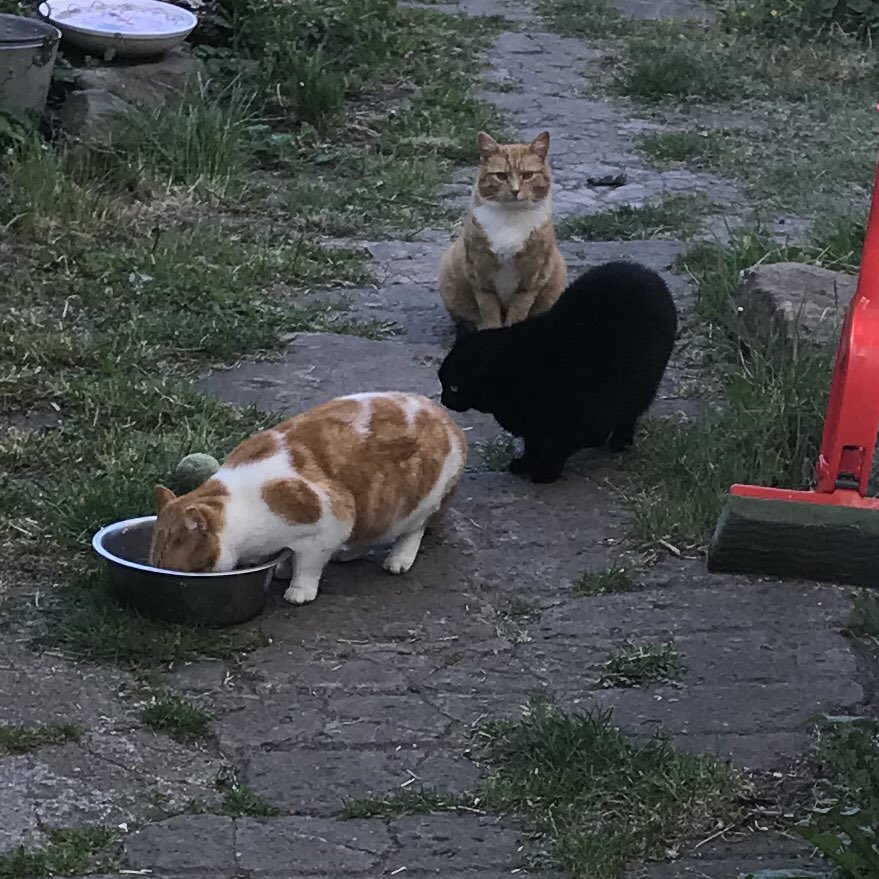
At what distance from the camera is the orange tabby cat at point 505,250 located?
234 inches

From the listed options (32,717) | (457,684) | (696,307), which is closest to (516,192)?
(696,307)

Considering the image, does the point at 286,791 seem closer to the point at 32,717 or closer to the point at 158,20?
the point at 32,717

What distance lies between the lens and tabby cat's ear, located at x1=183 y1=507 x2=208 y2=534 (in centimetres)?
379

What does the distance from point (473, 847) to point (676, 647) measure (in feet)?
3.21

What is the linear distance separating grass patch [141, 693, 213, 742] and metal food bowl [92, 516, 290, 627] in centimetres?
33

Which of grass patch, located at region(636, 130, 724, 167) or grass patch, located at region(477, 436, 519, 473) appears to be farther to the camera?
grass patch, located at region(636, 130, 724, 167)

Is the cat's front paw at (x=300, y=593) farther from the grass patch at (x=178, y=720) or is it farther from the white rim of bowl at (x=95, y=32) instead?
the white rim of bowl at (x=95, y=32)

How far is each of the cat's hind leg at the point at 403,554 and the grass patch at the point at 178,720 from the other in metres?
0.88

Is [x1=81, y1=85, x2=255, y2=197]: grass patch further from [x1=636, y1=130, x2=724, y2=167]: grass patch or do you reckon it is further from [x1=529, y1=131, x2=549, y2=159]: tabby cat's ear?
[x1=636, y1=130, x2=724, y2=167]: grass patch

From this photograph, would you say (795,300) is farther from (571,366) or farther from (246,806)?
(246,806)

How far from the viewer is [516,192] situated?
238 inches

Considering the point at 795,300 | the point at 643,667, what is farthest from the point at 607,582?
the point at 795,300

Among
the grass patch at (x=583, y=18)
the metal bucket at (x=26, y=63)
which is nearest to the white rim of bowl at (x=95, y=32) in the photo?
the metal bucket at (x=26, y=63)

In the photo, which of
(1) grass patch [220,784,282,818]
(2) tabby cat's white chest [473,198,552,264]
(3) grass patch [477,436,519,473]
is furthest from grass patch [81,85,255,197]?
(1) grass patch [220,784,282,818]
